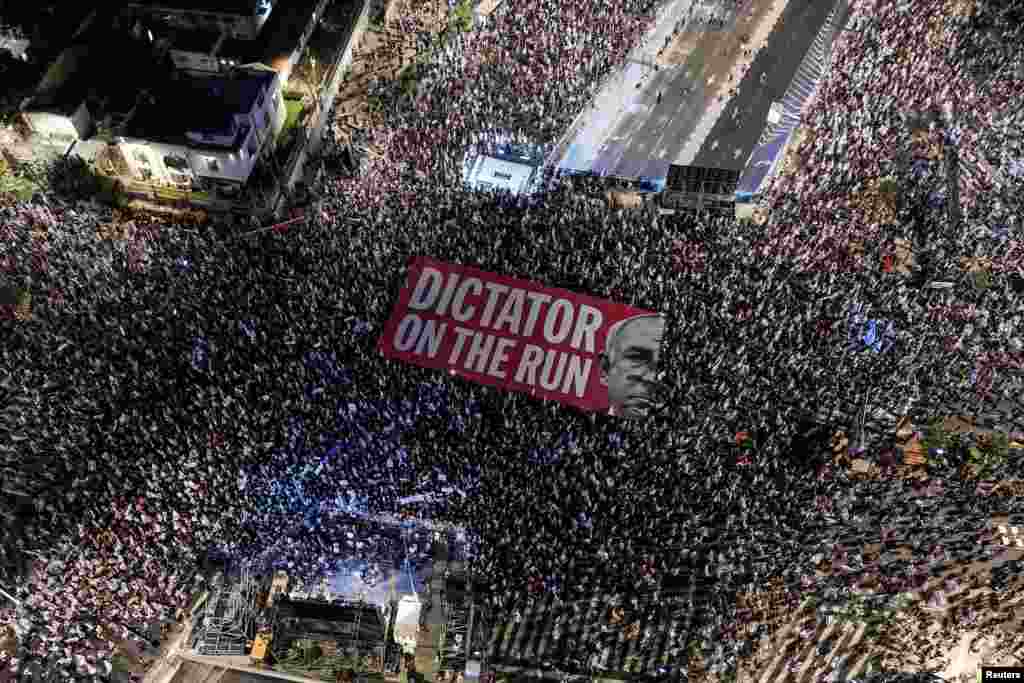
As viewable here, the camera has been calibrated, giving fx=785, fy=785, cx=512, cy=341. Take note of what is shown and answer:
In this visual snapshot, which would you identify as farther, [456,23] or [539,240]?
[456,23]

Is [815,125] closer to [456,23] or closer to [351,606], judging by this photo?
[456,23]

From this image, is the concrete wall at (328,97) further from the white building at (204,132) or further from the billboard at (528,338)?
the billboard at (528,338)

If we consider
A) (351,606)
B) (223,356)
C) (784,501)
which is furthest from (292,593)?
(784,501)

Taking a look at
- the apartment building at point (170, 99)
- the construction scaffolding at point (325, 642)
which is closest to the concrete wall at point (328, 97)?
the apartment building at point (170, 99)

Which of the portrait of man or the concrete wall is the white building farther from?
the portrait of man

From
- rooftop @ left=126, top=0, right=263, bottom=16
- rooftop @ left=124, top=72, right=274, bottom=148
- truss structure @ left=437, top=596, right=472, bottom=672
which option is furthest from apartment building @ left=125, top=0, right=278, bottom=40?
truss structure @ left=437, top=596, right=472, bottom=672

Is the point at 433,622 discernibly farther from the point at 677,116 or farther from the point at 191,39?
the point at 191,39

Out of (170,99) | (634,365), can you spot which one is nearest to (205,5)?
(170,99)
